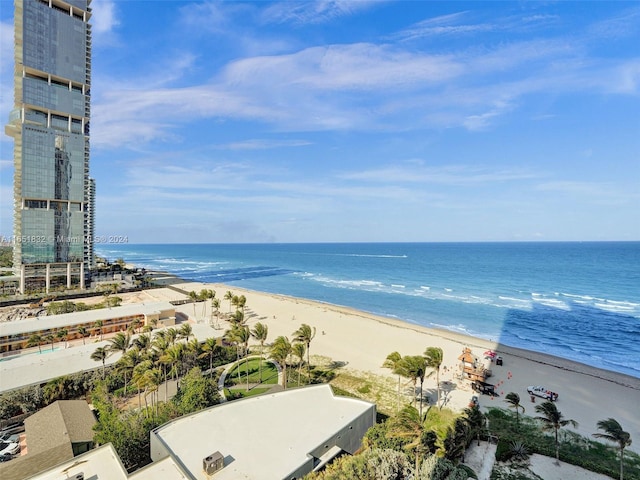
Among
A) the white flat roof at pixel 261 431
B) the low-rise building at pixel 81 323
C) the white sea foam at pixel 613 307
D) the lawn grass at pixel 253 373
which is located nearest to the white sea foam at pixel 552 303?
the white sea foam at pixel 613 307

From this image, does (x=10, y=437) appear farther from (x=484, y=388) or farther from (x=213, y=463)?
(x=484, y=388)

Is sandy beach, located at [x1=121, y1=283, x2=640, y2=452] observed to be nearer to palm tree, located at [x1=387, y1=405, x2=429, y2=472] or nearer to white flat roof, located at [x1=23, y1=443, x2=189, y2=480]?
palm tree, located at [x1=387, y1=405, x2=429, y2=472]

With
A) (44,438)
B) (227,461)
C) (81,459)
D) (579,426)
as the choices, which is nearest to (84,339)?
(44,438)

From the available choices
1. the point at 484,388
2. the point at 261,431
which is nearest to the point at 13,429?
the point at 261,431

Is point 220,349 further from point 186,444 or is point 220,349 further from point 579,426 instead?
point 579,426

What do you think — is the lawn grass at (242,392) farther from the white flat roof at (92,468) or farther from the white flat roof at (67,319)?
the white flat roof at (67,319)

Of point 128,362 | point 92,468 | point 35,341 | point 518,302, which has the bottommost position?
point 518,302
